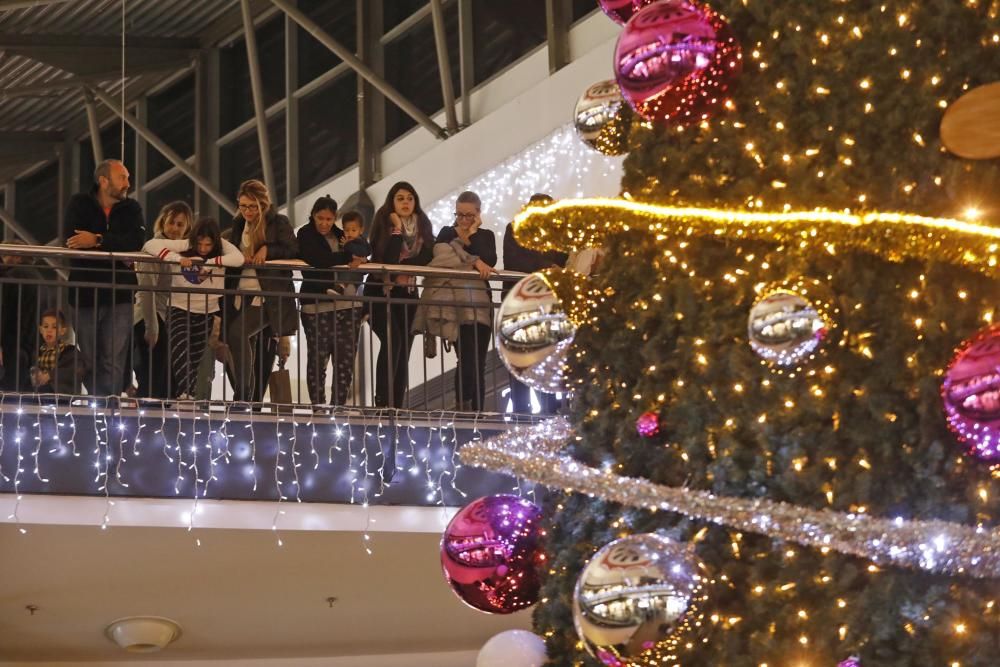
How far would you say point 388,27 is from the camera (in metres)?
17.6

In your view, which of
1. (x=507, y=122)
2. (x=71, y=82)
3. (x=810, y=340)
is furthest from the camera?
(x=71, y=82)

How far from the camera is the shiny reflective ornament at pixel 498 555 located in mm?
4227

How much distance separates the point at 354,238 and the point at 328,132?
8.01 metres

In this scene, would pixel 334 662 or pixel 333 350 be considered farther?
pixel 334 662

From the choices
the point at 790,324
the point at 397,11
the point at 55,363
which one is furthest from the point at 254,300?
the point at 397,11

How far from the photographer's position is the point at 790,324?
340 centimetres

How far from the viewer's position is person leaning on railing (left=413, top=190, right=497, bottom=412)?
33.8 feet

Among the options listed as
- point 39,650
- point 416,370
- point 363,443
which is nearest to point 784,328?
point 363,443

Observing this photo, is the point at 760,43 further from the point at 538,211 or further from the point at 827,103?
the point at 538,211

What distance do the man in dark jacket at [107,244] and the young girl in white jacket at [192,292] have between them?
0.19 m

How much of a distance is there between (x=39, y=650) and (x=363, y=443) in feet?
11.4

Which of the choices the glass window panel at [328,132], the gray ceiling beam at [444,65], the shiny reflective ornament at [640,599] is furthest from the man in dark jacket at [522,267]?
the glass window panel at [328,132]

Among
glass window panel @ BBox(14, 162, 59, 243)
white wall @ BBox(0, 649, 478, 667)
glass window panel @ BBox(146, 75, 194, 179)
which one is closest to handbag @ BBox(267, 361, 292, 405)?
white wall @ BBox(0, 649, 478, 667)

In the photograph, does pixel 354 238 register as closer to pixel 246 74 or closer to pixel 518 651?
pixel 518 651
